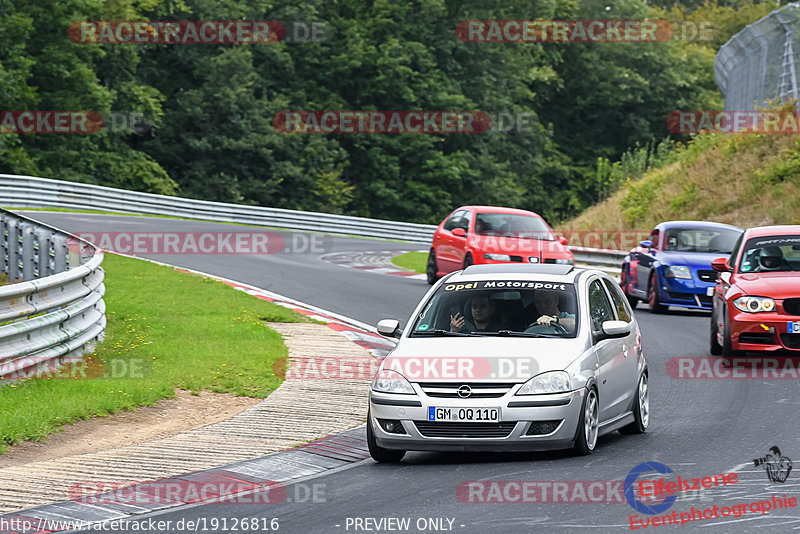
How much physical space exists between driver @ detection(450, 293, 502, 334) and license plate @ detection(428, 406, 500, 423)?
112cm

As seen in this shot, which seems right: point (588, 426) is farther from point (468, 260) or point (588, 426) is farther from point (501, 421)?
point (468, 260)

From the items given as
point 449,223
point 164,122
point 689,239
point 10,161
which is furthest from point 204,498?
point 164,122

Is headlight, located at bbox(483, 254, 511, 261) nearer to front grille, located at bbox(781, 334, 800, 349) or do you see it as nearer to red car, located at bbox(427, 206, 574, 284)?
red car, located at bbox(427, 206, 574, 284)

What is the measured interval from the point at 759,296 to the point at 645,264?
686 cm

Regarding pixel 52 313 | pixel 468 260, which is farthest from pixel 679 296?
pixel 52 313

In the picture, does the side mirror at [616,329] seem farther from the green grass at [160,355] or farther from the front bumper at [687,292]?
the front bumper at [687,292]

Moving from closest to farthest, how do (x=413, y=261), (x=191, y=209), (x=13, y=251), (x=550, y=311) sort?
1. (x=550, y=311)
2. (x=13, y=251)
3. (x=413, y=261)
4. (x=191, y=209)

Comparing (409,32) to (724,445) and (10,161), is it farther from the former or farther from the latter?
(724,445)

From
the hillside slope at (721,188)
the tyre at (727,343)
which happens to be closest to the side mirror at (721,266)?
the tyre at (727,343)

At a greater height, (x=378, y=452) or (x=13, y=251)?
(x=13, y=251)

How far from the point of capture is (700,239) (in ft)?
69.3

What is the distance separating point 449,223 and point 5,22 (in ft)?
98.1

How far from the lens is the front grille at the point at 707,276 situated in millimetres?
19672

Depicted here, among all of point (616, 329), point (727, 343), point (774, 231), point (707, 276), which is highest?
point (774, 231)
